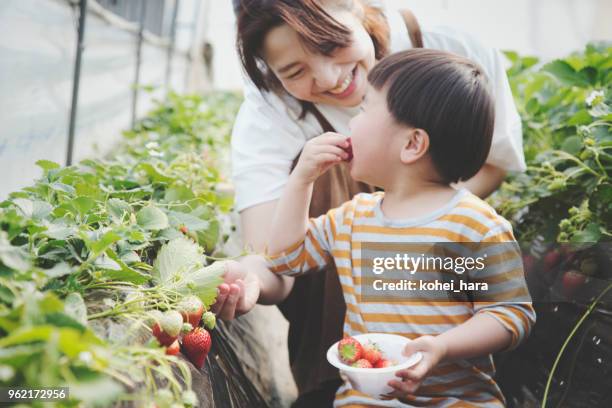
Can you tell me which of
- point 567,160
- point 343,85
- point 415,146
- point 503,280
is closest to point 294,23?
point 343,85

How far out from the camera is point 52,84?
6.60 feet

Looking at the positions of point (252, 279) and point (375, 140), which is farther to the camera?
point (252, 279)

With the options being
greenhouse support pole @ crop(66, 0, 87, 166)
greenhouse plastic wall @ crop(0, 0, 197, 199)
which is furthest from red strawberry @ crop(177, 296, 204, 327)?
greenhouse support pole @ crop(66, 0, 87, 166)

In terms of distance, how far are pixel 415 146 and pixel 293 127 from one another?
0.70 m

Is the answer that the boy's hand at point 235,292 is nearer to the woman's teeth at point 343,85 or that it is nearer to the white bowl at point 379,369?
the white bowl at point 379,369

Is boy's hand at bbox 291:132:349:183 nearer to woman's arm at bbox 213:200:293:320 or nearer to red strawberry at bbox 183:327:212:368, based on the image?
woman's arm at bbox 213:200:293:320

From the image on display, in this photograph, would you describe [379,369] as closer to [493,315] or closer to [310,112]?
[493,315]

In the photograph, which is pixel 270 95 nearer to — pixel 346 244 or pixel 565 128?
pixel 346 244

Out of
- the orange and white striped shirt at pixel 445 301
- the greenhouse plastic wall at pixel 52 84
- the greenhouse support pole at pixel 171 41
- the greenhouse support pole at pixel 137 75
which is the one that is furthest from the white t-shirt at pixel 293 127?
the greenhouse support pole at pixel 171 41

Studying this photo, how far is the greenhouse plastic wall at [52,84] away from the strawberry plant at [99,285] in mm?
260

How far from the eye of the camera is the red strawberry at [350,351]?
121cm

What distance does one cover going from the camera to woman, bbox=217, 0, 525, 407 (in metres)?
1.63

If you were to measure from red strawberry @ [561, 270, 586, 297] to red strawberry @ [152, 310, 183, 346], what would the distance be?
A: 106cm

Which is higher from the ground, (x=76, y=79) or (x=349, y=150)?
(x=349, y=150)
